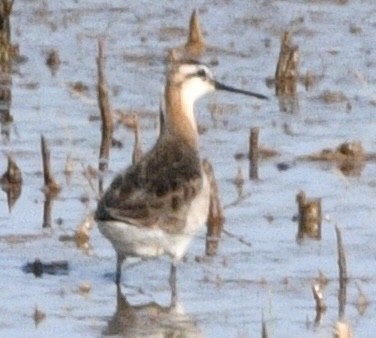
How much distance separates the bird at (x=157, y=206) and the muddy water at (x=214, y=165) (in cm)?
23

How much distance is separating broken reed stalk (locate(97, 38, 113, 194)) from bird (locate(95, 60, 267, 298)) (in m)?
1.65

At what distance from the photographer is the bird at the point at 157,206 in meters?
10.1

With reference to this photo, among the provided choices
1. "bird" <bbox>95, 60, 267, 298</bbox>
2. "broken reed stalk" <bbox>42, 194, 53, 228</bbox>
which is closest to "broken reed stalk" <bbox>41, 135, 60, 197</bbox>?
"broken reed stalk" <bbox>42, 194, 53, 228</bbox>

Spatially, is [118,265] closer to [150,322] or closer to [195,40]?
[150,322]

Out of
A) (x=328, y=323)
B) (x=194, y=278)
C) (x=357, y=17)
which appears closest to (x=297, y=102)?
(x=357, y=17)

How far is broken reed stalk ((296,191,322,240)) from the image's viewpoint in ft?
36.6

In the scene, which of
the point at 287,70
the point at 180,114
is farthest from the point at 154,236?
the point at 287,70

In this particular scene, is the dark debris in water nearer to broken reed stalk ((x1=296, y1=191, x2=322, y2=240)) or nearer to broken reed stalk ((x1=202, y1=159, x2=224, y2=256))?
broken reed stalk ((x1=202, y1=159, x2=224, y2=256))

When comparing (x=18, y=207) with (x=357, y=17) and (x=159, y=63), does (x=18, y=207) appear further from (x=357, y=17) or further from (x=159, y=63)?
(x=357, y=17)

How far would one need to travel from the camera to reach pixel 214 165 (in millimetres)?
12836

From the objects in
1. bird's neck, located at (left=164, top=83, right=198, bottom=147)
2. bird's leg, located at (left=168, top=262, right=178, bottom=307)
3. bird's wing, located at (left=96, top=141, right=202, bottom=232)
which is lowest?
bird's leg, located at (left=168, top=262, right=178, bottom=307)

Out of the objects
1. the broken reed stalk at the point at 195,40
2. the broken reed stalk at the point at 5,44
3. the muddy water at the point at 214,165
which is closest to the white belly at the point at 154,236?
the muddy water at the point at 214,165

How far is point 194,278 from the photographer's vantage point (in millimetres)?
10555

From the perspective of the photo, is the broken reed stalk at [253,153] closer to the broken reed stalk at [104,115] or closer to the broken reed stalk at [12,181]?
the broken reed stalk at [104,115]
